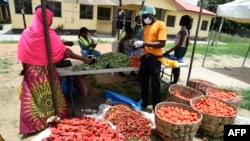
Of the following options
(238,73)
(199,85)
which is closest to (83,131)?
(199,85)

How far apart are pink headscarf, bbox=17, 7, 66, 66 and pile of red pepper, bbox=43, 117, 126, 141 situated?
1033 millimetres

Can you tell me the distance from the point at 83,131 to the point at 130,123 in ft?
2.63

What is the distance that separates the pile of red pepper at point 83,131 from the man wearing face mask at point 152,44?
4.49ft

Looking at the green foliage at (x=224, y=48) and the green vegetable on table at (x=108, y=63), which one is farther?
the green foliage at (x=224, y=48)

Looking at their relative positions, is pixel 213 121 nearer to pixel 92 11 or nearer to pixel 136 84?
pixel 136 84

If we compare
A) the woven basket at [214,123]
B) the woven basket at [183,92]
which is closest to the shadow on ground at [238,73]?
the woven basket at [183,92]

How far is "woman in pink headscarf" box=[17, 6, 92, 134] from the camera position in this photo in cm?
330

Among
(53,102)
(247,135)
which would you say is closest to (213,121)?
(247,135)

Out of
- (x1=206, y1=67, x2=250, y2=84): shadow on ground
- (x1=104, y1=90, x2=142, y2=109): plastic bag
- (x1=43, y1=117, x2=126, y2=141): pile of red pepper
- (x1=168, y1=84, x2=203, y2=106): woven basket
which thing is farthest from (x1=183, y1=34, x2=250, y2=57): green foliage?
(x1=43, y1=117, x2=126, y2=141): pile of red pepper

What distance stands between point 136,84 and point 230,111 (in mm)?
2944

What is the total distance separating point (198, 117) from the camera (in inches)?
139

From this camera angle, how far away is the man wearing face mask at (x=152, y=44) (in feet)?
12.7

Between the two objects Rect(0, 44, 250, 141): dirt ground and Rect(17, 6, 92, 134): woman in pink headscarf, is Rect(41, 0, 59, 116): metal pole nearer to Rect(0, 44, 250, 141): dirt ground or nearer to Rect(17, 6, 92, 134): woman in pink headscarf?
Rect(17, 6, 92, 134): woman in pink headscarf

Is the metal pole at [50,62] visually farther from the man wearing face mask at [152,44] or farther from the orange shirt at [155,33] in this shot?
the orange shirt at [155,33]
